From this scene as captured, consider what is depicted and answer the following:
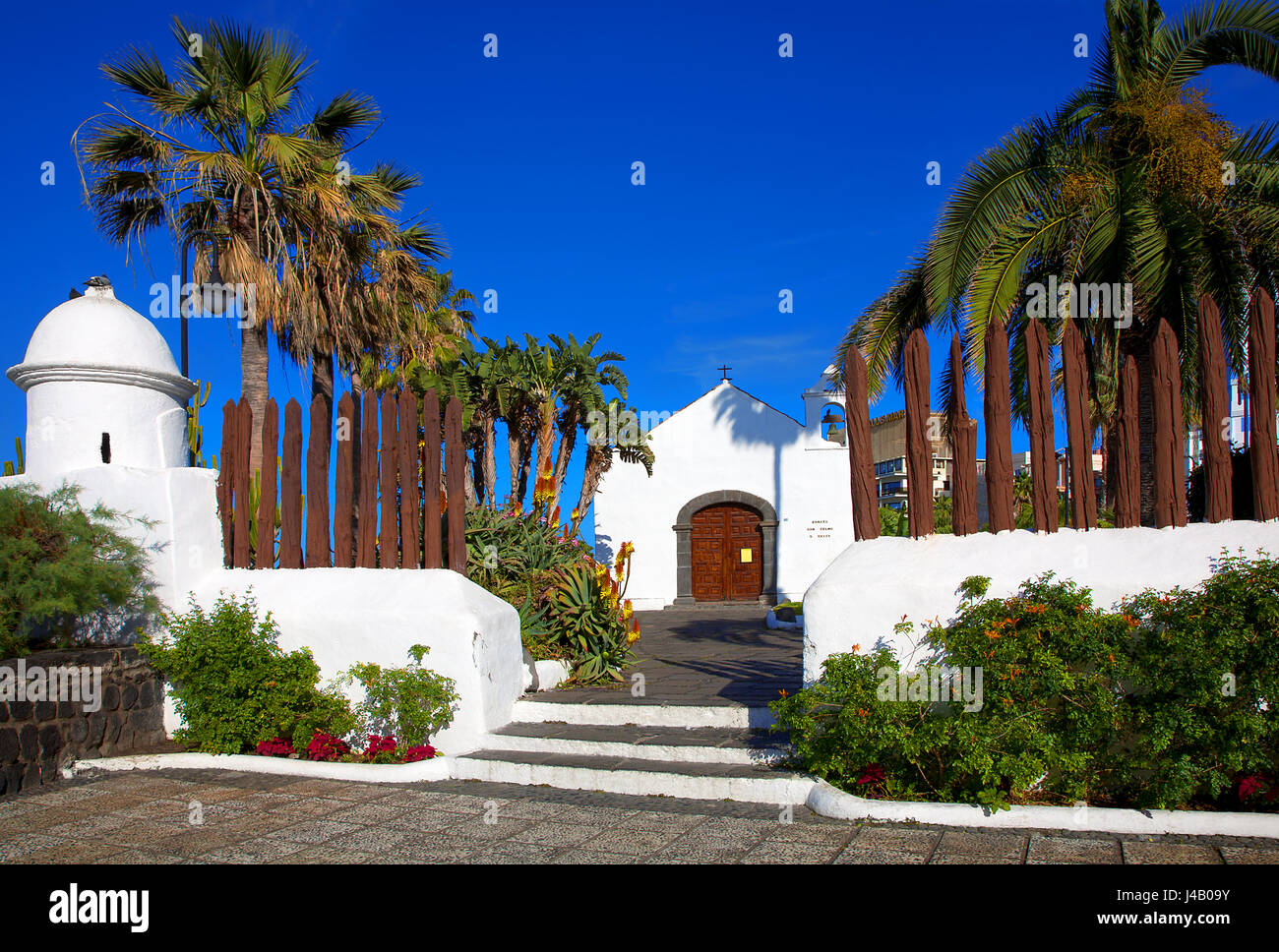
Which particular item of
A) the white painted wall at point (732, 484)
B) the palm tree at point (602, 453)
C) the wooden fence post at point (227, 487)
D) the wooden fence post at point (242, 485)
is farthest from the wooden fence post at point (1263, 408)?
the white painted wall at point (732, 484)

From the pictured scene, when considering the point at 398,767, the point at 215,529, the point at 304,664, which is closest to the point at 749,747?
the point at 398,767

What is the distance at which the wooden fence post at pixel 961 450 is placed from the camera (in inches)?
220

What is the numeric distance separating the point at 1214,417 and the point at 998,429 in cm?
121

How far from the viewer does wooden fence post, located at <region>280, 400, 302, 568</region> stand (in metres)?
7.04

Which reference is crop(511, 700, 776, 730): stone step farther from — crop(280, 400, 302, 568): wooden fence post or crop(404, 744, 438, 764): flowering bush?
crop(280, 400, 302, 568): wooden fence post

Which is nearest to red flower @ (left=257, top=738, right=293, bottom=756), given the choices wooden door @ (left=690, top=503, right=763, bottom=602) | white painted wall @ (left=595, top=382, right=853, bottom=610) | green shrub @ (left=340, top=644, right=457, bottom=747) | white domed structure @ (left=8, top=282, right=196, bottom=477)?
green shrub @ (left=340, top=644, right=457, bottom=747)

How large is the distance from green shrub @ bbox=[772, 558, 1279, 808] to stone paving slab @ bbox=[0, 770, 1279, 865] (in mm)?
348

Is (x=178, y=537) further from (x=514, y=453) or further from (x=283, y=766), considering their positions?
(x=514, y=453)

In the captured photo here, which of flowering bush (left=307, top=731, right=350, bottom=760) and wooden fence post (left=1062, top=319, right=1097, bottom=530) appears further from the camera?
flowering bush (left=307, top=731, right=350, bottom=760)

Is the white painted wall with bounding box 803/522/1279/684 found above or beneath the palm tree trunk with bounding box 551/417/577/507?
beneath

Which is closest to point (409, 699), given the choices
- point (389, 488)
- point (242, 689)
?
point (242, 689)

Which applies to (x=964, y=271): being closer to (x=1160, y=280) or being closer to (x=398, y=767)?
(x=1160, y=280)

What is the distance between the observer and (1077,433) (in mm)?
Result: 5270
